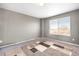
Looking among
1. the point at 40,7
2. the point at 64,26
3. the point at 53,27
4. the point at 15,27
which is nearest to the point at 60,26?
the point at 64,26

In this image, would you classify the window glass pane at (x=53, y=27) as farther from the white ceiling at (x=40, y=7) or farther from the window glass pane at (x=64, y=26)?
the white ceiling at (x=40, y=7)

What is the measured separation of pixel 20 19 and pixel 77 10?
11.0 feet

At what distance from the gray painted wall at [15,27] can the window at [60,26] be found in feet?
4.84

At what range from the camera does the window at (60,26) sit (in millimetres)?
3226

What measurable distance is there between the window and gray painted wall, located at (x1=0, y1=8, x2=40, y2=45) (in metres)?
1.47

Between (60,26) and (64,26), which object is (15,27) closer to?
(60,26)

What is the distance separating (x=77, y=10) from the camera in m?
2.77

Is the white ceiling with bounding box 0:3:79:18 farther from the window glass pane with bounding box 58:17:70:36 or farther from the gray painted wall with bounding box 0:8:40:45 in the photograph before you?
the window glass pane with bounding box 58:17:70:36

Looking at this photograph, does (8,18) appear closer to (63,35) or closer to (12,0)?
(12,0)

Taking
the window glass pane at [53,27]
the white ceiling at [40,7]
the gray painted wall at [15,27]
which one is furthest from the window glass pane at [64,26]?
the gray painted wall at [15,27]

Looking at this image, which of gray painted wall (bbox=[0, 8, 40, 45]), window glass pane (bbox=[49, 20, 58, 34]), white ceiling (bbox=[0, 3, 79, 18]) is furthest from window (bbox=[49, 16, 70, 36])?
gray painted wall (bbox=[0, 8, 40, 45])

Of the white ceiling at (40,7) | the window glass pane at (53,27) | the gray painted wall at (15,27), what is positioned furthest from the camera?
the window glass pane at (53,27)

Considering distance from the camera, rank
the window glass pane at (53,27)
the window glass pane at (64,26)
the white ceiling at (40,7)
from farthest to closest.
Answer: the window glass pane at (53,27), the window glass pane at (64,26), the white ceiling at (40,7)

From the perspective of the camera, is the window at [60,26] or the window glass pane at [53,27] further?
the window glass pane at [53,27]
